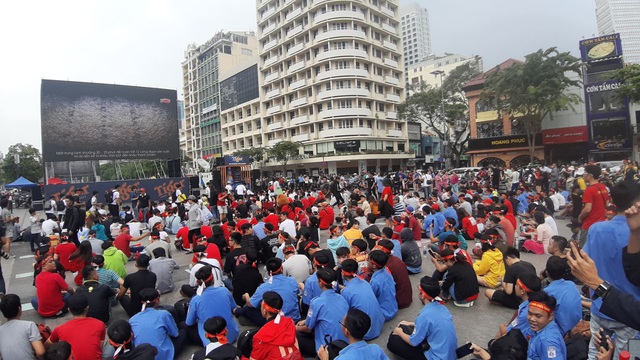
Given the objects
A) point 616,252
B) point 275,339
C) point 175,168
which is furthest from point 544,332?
point 175,168

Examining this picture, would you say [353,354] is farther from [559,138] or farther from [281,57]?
[281,57]

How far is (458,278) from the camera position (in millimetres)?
5098

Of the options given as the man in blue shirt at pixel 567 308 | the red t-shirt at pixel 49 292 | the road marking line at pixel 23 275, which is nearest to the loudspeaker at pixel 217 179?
the road marking line at pixel 23 275

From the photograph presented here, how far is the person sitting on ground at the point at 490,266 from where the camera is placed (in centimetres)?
582

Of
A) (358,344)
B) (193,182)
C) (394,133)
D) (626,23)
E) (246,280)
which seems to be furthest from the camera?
(626,23)

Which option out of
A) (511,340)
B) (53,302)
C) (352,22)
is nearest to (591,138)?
(352,22)

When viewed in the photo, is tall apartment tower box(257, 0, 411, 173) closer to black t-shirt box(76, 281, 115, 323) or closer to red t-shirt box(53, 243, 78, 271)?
red t-shirt box(53, 243, 78, 271)

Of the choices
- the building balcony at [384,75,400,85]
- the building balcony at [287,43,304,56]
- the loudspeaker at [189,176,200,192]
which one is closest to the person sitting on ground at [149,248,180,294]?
the loudspeaker at [189,176,200,192]

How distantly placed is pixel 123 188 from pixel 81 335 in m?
20.2

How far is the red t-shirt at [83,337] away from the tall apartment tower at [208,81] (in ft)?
183

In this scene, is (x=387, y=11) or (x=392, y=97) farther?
(x=387, y=11)

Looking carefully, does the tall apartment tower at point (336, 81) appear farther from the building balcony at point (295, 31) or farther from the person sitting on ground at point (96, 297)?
the person sitting on ground at point (96, 297)

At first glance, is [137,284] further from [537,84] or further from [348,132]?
[348,132]

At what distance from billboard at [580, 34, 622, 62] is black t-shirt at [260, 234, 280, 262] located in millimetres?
37979
